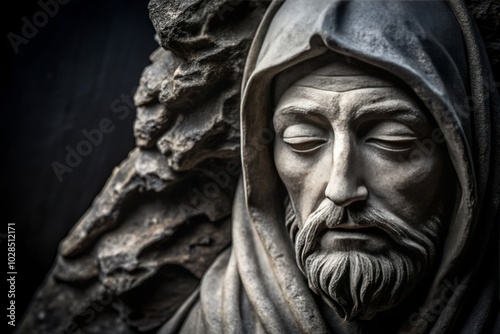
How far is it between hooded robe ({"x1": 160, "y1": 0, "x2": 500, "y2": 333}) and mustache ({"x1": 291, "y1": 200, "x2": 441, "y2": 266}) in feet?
0.21

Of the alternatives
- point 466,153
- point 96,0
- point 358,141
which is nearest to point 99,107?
point 96,0

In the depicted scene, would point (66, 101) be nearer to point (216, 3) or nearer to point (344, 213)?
point (216, 3)

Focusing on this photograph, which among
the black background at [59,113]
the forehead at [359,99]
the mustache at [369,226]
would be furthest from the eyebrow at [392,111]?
the black background at [59,113]

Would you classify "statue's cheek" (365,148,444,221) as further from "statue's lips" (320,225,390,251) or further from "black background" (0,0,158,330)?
"black background" (0,0,158,330)

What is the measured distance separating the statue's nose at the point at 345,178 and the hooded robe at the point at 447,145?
0.55 feet

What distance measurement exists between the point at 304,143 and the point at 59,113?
Answer: 0.92 metres

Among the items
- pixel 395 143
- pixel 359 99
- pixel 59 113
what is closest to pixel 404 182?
pixel 395 143

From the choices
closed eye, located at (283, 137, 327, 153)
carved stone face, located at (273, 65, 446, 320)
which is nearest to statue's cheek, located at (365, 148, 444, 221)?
carved stone face, located at (273, 65, 446, 320)

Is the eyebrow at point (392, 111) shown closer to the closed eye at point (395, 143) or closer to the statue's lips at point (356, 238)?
the closed eye at point (395, 143)

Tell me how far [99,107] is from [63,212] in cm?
33

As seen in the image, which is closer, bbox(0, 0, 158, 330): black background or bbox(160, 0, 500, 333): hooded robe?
bbox(160, 0, 500, 333): hooded robe

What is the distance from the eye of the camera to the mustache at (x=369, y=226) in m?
1.41

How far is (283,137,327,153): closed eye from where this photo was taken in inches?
57.0

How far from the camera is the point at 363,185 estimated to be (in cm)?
141
